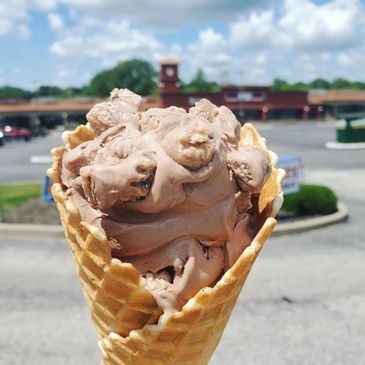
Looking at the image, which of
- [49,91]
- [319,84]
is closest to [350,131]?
[319,84]

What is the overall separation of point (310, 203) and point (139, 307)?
801cm

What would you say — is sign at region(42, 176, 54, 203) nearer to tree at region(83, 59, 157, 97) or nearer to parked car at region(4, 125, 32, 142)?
parked car at region(4, 125, 32, 142)

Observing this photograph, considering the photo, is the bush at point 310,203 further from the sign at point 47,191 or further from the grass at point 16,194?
the grass at point 16,194

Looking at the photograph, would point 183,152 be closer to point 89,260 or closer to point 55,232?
point 89,260

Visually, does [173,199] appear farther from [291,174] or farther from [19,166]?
[19,166]

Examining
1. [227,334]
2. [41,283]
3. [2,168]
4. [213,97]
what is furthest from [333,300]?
[213,97]

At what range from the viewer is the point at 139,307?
2.26 metres

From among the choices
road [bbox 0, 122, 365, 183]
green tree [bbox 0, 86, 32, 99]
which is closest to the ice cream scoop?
road [bbox 0, 122, 365, 183]

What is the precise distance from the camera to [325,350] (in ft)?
16.3

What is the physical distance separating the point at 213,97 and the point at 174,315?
4630 cm

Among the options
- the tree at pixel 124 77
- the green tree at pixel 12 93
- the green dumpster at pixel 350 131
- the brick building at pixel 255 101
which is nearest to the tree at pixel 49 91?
the green tree at pixel 12 93

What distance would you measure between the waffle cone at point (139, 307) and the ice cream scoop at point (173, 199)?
0.09 m

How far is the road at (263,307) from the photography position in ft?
16.1

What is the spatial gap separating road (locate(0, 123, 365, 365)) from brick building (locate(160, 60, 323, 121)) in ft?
121
